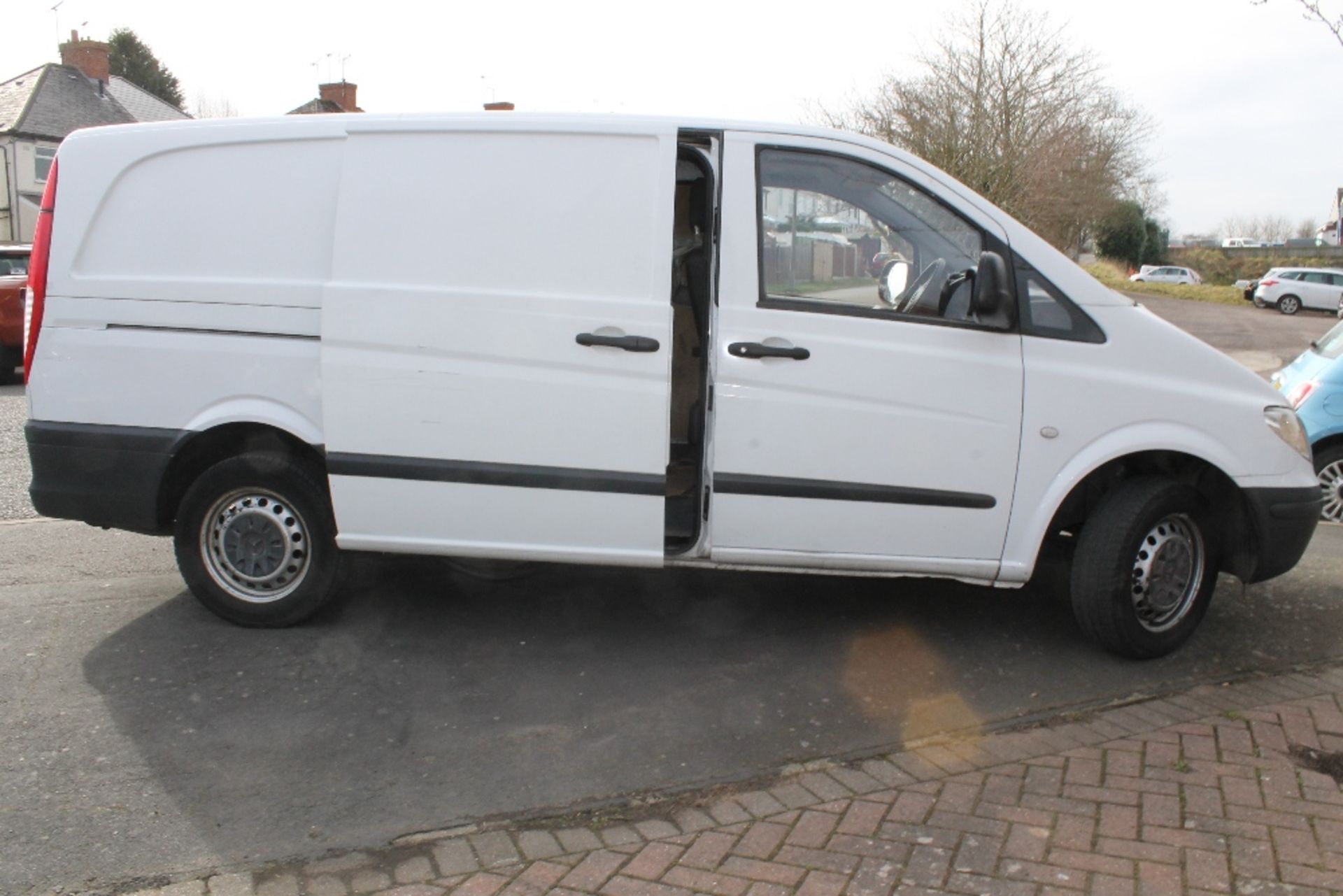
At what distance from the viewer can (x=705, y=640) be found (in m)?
4.98

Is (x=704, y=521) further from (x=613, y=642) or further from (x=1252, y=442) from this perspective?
(x=1252, y=442)

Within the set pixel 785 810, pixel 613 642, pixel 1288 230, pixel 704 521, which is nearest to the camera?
pixel 785 810

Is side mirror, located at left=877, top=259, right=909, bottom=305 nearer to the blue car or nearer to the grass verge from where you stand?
the blue car

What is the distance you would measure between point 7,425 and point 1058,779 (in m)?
10.8

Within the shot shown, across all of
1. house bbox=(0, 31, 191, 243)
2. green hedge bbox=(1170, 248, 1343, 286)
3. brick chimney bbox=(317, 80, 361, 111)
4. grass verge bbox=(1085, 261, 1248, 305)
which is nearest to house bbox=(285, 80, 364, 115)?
brick chimney bbox=(317, 80, 361, 111)

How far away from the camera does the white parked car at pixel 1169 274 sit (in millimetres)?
52406

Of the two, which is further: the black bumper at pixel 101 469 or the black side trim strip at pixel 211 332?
the black bumper at pixel 101 469

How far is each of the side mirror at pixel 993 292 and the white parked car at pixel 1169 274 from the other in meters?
51.2

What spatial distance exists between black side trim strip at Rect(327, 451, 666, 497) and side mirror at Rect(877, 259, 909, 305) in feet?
3.69

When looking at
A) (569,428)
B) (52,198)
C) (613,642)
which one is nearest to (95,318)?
(52,198)

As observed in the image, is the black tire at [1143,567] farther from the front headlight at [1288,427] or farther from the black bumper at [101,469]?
the black bumper at [101,469]

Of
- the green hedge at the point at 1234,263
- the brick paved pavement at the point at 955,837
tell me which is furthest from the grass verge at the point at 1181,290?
the brick paved pavement at the point at 955,837

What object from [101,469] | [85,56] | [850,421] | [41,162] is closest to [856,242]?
[850,421]

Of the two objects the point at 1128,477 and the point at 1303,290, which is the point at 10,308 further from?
the point at 1303,290
